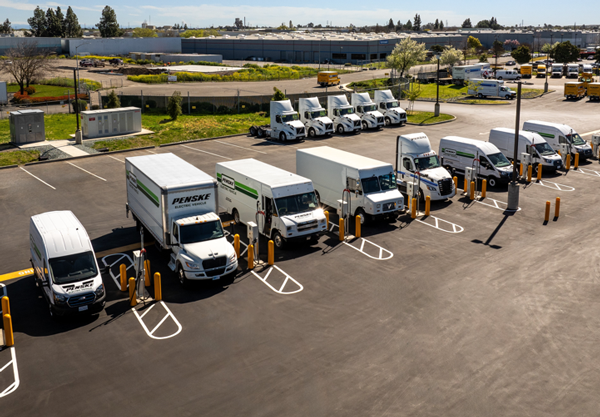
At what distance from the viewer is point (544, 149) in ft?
111

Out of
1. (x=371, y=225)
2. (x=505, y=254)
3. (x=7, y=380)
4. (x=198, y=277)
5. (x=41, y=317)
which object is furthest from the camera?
(x=371, y=225)

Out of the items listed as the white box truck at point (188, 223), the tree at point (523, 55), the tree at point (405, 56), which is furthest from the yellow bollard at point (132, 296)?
the tree at point (523, 55)

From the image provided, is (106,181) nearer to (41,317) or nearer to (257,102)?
(41,317)

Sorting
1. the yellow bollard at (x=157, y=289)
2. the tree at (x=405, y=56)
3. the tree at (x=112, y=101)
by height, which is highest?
the tree at (x=405, y=56)

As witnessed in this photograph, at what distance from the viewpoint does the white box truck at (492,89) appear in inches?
2692

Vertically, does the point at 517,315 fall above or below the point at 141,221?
below

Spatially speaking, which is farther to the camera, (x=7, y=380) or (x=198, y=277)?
(x=198, y=277)

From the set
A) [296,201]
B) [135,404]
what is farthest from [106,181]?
[135,404]

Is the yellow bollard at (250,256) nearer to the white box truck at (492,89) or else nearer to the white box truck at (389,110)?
the white box truck at (389,110)

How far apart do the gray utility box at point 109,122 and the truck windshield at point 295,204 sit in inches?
1051

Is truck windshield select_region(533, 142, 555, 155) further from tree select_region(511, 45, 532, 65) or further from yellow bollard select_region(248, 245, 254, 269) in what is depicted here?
tree select_region(511, 45, 532, 65)

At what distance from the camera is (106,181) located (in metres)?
32.4

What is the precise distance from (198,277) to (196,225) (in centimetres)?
192

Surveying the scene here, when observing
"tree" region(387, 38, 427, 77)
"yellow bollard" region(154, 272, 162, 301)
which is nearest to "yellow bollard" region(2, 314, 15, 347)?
"yellow bollard" region(154, 272, 162, 301)
